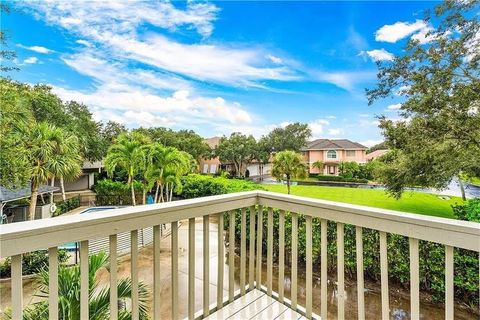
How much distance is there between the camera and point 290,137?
2516cm

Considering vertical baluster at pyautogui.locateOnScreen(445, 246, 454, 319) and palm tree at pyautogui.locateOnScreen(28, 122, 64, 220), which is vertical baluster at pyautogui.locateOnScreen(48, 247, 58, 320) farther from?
palm tree at pyautogui.locateOnScreen(28, 122, 64, 220)

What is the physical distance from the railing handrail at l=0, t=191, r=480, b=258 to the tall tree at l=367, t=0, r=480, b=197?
544 centimetres

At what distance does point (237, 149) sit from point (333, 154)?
9.42 metres

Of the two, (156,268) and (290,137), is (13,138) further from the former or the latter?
(290,137)

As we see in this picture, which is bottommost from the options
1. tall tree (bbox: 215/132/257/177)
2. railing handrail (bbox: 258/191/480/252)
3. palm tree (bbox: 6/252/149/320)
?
palm tree (bbox: 6/252/149/320)

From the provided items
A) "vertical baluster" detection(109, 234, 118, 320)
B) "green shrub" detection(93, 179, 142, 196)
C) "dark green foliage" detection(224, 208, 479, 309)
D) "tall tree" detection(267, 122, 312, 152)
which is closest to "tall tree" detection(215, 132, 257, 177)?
"tall tree" detection(267, 122, 312, 152)

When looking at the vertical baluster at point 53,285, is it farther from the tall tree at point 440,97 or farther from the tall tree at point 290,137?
the tall tree at point 290,137

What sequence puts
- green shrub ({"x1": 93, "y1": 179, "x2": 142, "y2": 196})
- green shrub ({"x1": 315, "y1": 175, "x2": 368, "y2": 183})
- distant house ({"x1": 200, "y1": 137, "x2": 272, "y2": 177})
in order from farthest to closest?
distant house ({"x1": 200, "y1": 137, "x2": 272, "y2": 177}) → green shrub ({"x1": 315, "y1": 175, "x2": 368, "y2": 183}) → green shrub ({"x1": 93, "y1": 179, "x2": 142, "y2": 196})

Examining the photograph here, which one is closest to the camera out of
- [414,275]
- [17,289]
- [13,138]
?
[17,289]

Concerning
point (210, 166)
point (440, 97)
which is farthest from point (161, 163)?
point (210, 166)

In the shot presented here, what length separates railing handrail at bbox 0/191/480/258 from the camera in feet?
2.97

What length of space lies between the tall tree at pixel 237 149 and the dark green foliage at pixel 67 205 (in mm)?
13316

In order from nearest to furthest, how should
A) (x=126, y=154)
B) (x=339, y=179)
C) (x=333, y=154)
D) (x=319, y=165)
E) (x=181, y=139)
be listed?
(x=126, y=154)
(x=181, y=139)
(x=339, y=179)
(x=319, y=165)
(x=333, y=154)

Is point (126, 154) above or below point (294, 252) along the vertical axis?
above
